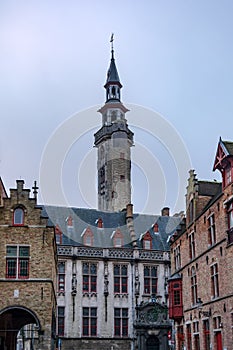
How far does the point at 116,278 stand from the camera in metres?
46.7

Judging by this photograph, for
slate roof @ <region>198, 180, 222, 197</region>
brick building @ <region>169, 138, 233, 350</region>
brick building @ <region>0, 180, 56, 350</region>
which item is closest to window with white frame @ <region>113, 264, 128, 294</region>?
brick building @ <region>169, 138, 233, 350</region>

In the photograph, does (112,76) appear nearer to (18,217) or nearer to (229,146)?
(18,217)

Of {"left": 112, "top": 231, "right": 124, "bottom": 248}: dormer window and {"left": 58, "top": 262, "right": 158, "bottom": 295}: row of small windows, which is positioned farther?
{"left": 112, "top": 231, "right": 124, "bottom": 248}: dormer window

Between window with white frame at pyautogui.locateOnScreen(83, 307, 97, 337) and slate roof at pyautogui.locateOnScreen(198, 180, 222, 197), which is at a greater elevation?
slate roof at pyautogui.locateOnScreen(198, 180, 222, 197)

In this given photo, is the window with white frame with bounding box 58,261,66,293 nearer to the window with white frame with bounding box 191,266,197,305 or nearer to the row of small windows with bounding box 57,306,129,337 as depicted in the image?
the row of small windows with bounding box 57,306,129,337

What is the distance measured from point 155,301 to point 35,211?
21045 millimetres

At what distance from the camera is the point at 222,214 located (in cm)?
2639

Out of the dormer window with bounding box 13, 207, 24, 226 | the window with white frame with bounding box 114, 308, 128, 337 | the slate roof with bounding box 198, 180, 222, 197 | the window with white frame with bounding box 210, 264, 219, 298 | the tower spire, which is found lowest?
the window with white frame with bounding box 114, 308, 128, 337

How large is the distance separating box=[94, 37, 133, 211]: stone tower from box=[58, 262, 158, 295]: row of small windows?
59.7 ft

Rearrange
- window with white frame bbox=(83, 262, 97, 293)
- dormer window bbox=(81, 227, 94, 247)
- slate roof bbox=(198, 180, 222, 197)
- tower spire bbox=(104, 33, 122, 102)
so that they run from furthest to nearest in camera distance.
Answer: tower spire bbox=(104, 33, 122, 102) → dormer window bbox=(81, 227, 94, 247) → window with white frame bbox=(83, 262, 97, 293) → slate roof bbox=(198, 180, 222, 197)

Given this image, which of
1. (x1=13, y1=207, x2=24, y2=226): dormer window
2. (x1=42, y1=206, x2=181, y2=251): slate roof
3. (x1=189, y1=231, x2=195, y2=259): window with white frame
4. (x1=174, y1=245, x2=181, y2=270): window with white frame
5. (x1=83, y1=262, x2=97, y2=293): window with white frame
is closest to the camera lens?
(x1=13, y1=207, x2=24, y2=226): dormer window

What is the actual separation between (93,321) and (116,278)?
4001 mm

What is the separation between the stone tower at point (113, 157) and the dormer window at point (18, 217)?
122 feet

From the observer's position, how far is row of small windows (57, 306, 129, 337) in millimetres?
44375
